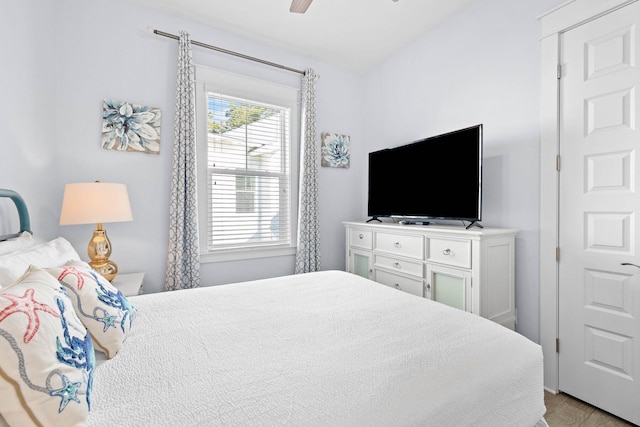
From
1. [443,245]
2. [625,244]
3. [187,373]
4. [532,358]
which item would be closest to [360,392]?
[187,373]

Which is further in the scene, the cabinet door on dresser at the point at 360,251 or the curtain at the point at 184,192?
the cabinet door on dresser at the point at 360,251

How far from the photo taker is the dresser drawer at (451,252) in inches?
79.7

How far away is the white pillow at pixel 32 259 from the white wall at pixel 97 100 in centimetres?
62

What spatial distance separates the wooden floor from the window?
7.77ft

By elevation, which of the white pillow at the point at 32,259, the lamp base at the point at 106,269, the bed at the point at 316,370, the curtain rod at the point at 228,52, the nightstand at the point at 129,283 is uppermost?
the curtain rod at the point at 228,52

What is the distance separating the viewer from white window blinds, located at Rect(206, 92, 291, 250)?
9.30 feet

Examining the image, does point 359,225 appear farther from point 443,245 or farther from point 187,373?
point 187,373

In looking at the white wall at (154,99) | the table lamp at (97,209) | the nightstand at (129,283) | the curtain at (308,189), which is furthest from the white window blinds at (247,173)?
the table lamp at (97,209)

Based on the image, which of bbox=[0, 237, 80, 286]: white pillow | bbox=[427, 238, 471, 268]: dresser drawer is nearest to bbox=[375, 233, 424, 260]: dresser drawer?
bbox=[427, 238, 471, 268]: dresser drawer

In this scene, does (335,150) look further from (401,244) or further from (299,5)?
(299,5)

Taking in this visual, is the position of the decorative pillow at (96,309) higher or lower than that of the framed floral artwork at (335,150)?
lower

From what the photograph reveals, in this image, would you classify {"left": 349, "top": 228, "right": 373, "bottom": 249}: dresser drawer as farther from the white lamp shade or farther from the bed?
the white lamp shade

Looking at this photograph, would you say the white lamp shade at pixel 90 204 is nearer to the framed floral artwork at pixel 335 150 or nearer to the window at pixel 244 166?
the window at pixel 244 166

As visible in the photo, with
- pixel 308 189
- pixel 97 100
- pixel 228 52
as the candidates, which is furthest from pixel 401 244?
pixel 97 100
